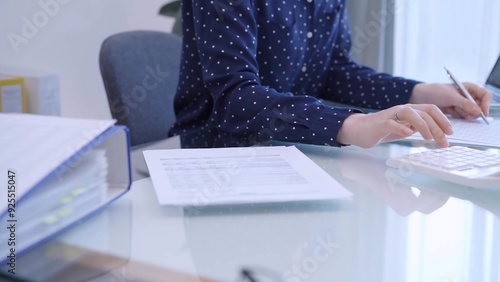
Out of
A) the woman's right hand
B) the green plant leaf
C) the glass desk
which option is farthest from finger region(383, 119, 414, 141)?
the green plant leaf

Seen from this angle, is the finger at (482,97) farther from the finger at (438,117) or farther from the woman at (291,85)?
the finger at (438,117)

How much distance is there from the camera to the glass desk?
462mm

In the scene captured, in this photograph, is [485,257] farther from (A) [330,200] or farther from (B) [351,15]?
(B) [351,15]

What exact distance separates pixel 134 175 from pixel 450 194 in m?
0.37

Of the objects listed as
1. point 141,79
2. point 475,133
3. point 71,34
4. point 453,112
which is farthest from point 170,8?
point 475,133

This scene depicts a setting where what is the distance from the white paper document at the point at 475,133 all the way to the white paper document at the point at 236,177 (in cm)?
26

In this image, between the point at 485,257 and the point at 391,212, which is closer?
the point at 485,257

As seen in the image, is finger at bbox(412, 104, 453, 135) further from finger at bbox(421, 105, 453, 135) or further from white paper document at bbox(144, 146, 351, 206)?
white paper document at bbox(144, 146, 351, 206)

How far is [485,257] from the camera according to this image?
A: 1.61ft

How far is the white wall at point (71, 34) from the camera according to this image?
2.09 metres

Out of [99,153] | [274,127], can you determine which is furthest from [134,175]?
[274,127]

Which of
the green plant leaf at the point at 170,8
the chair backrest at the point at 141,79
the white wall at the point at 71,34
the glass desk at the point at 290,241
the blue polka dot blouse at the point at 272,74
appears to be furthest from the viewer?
the green plant leaf at the point at 170,8

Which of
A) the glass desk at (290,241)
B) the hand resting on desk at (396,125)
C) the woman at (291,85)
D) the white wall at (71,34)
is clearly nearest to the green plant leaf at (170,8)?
the white wall at (71,34)

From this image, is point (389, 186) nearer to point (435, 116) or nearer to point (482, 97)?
point (435, 116)
